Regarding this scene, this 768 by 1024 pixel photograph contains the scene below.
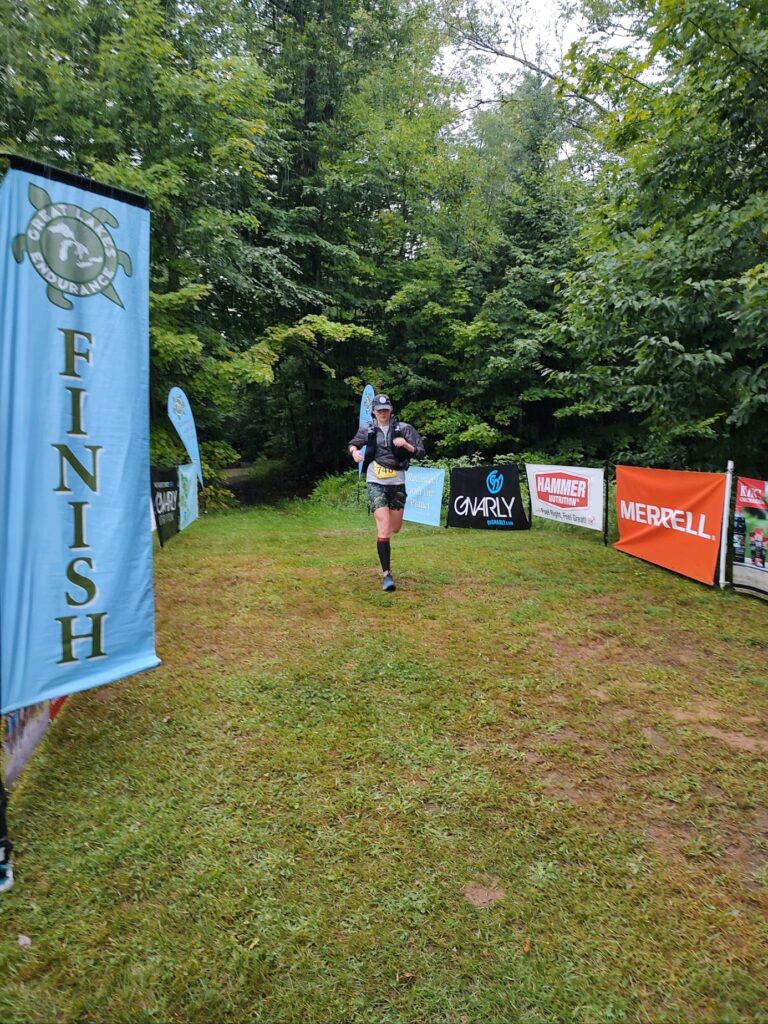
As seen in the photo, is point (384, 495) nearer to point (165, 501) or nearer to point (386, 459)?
point (386, 459)

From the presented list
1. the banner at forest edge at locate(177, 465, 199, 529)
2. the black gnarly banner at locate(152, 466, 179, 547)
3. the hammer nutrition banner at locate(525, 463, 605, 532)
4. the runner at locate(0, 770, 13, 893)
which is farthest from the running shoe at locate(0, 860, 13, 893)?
the hammer nutrition banner at locate(525, 463, 605, 532)

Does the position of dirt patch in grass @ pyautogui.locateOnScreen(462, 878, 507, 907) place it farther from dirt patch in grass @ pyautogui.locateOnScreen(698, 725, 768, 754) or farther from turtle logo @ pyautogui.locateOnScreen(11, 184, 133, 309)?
turtle logo @ pyautogui.locateOnScreen(11, 184, 133, 309)

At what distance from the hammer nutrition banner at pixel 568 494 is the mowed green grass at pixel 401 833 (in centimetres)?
420

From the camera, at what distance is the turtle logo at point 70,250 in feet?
7.51

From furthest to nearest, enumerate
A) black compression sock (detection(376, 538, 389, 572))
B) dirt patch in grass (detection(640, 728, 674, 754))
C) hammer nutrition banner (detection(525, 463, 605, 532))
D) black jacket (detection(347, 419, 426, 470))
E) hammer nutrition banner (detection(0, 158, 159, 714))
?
hammer nutrition banner (detection(525, 463, 605, 532)), black compression sock (detection(376, 538, 389, 572)), black jacket (detection(347, 419, 426, 470)), dirt patch in grass (detection(640, 728, 674, 754)), hammer nutrition banner (detection(0, 158, 159, 714))

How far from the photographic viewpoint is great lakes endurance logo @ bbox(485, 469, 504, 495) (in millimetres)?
9916

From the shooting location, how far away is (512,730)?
10.9 ft

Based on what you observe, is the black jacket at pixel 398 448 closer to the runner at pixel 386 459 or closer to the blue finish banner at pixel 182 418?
the runner at pixel 386 459

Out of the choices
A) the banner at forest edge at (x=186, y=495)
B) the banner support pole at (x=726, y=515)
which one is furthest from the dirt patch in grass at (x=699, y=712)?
the banner at forest edge at (x=186, y=495)

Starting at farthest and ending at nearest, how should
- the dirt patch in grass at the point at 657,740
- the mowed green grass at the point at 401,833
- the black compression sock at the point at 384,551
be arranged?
the black compression sock at the point at 384,551, the dirt patch in grass at the point at 657,740, the mowed green grass at the point at 401,833

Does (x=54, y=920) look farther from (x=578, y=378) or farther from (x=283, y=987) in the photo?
(x=578, y=378)

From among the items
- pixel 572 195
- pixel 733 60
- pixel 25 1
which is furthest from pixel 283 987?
pixel 572 195

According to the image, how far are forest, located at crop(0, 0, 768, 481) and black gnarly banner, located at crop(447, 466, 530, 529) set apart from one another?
1.93 m

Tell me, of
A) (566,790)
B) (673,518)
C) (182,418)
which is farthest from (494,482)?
(566,790)
